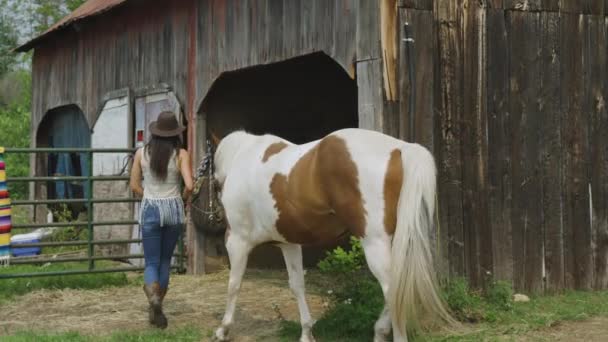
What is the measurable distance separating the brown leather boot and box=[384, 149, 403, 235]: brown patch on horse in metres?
2.30

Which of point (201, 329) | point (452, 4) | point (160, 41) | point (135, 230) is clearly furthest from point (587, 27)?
point (135, 230)

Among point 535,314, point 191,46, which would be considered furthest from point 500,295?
point 191,46

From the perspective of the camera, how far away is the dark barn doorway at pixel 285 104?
10398 millimetres

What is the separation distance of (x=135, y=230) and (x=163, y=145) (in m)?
4.97

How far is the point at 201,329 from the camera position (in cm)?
657

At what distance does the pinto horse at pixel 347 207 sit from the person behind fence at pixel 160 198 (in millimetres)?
461

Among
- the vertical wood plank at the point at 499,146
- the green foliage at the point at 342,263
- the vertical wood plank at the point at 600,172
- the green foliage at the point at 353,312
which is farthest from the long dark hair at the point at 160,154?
the vertical wood plank at the point at 600,172

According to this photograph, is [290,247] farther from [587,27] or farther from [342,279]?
[587,27]

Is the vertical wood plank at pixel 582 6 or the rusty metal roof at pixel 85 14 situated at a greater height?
the rusty metal roof at pixel 85 14

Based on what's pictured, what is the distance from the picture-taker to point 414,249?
4.97m

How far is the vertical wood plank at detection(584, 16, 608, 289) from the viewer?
7945mm

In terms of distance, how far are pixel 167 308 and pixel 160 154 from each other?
78.3 inches

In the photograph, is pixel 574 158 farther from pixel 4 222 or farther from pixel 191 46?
pixel 4 222

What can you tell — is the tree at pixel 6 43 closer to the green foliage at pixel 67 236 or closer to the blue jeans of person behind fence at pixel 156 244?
the green foliage at pixel 67 236
